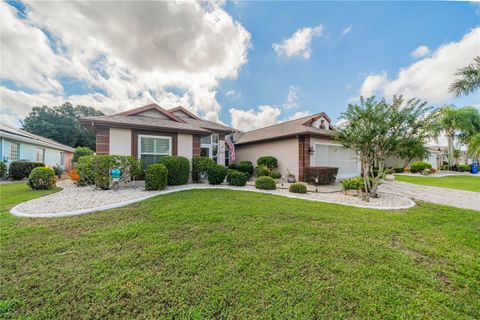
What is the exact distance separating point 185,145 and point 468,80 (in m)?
16.7

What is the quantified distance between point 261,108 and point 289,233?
16260 millimetres

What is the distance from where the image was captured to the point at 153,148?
948 cm

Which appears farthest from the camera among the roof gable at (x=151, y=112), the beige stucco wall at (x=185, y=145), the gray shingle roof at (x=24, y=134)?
the gray shingle roof at (x=24, y=134)

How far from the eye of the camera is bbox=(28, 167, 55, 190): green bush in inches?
315

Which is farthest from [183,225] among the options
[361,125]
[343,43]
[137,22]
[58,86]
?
[58,86]

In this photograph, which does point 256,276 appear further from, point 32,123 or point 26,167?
point 32,123

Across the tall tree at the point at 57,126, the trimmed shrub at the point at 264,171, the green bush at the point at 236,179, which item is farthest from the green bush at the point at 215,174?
the tall tree at the point at 57,126

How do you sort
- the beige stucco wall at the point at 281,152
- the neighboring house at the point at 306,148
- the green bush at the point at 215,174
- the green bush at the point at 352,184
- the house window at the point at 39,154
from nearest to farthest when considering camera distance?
the green bush at the point at 352,184, the green bush at the point at 215,174, the neighboring house at the point at 306,148, the beige stucco wall at the point at 281,152, the house window at the point at 39,154

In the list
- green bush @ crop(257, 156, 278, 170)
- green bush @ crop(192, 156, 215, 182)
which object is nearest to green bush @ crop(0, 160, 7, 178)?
green bush @ crop(192, 156, 215, 182)

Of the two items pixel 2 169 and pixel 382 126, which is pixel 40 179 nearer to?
pixel 2 169

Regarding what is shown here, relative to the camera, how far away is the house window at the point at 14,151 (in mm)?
13705

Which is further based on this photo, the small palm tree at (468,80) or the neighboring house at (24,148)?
the neighboring house at (24,148)

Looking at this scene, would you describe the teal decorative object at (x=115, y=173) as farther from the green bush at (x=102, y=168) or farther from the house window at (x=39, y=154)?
the house window at (x=39, y=154)

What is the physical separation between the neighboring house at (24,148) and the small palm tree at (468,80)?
29641mm
